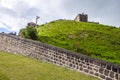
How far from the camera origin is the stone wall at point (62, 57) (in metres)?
14.0

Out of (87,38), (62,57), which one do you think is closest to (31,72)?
(62,57)

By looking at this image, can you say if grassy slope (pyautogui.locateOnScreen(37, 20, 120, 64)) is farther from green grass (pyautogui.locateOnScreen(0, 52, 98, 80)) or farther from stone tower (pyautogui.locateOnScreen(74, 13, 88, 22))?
stone tower (pyautogui.locateOnScreen(74, 13, 88, 22))

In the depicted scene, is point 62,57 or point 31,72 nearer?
point 31,72

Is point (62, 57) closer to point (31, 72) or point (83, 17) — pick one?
point (31, 72)

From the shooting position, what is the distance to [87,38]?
90.2 feet

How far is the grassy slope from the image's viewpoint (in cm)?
2228

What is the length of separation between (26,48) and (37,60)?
1.90m

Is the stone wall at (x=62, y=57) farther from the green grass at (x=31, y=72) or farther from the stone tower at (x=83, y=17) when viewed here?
the stone tower at (x=83, y=17)

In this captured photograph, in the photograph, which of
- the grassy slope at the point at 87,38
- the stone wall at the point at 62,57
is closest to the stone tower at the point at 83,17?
the grassy slope at the point at 87,38

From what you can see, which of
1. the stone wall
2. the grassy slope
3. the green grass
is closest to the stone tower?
the grassy slope

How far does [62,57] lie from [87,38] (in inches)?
460

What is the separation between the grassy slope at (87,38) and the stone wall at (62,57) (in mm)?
5173

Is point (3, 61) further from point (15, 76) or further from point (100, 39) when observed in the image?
point (100, 39)

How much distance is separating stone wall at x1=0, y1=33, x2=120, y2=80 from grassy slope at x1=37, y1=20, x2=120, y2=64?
517cm
